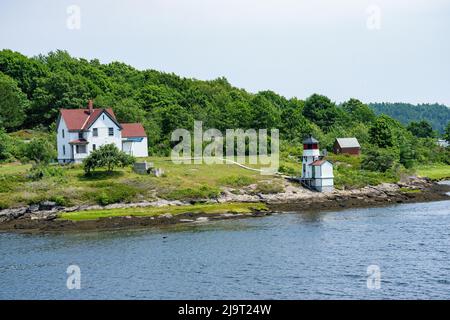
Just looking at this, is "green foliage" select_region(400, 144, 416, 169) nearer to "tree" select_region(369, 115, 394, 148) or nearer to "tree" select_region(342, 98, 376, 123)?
"tree" select_region(369, 115, 394, 148)

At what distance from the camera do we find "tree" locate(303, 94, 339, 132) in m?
137

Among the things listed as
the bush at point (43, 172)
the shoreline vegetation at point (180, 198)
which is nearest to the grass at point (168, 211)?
the shoreline vegetation at point (180, 198)

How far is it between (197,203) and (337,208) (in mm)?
14540

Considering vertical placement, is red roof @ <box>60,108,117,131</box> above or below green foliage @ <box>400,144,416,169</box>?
above

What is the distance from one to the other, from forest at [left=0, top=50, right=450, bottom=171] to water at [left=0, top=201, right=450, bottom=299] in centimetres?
3224

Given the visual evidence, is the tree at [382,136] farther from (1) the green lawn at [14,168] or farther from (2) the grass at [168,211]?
(1) the green lawn at [14,168]

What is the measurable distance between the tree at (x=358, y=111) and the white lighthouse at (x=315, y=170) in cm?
7365

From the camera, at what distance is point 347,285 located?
38219 mm

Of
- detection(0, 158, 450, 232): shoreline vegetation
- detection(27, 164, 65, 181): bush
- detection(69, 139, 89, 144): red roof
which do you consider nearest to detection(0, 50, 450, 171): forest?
detection(69, 139, 89, 144): red roof

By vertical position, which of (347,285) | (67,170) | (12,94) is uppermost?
(12,94)

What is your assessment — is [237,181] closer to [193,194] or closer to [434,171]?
[193,194]

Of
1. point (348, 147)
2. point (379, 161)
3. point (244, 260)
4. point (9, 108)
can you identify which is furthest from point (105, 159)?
point (348, 147)
